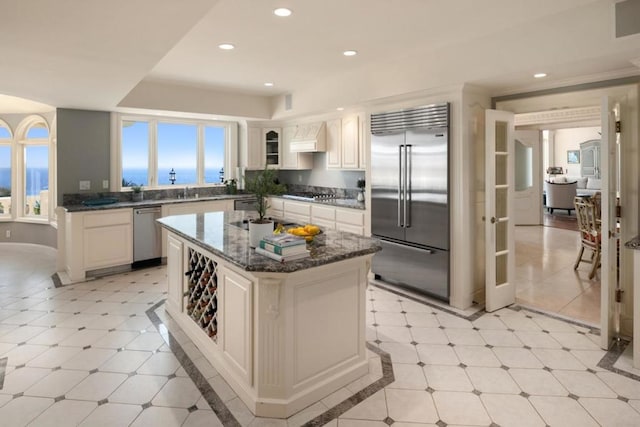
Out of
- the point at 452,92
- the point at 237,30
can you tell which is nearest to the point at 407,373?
the point at 452,92

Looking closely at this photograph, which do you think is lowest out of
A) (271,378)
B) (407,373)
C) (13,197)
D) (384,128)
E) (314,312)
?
(407,373)

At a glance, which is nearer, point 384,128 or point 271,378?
point 271,378

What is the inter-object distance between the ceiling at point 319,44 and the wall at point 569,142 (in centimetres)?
1042

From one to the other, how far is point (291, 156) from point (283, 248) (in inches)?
181

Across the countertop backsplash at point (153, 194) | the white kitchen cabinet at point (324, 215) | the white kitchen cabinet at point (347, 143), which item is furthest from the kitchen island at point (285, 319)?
the countertop backsplash at point (153, 194)

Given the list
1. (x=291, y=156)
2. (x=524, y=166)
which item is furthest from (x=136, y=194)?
(x=524, y=166)

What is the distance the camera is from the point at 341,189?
623 cm

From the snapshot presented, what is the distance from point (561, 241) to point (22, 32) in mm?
8165

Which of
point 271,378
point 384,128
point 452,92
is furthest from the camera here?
point 384,128

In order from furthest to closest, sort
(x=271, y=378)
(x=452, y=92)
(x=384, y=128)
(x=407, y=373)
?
1. (x=384, y=128)
2. (x=452, y=92)
3. (x=407, y=373)
4. (x=271, y=378)

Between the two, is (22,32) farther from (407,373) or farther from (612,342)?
(612,342)

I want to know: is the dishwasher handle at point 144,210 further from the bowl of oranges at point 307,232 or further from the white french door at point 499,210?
the white french door at point 499,210

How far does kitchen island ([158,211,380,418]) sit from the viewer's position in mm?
2186

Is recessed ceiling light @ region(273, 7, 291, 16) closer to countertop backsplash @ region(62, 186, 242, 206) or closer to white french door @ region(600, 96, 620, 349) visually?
white french door @ region(600, 96, 620, 349)
